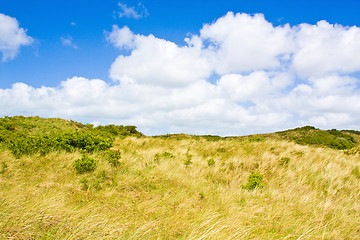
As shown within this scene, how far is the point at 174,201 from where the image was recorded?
4.95m

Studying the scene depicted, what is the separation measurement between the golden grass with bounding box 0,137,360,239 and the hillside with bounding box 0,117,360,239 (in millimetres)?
21

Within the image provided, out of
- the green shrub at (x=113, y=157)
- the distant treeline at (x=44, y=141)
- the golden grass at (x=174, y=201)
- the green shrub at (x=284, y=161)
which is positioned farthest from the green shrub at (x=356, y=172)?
the distant treeline at (x=44, y=141)

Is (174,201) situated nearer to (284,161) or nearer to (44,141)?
(284,161)

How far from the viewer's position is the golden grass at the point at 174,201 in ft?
11.6

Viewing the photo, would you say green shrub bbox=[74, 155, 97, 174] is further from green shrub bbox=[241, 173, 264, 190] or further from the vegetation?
the vegetation

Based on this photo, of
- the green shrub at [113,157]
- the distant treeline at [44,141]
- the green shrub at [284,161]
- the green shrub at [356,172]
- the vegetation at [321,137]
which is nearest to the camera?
the green shrub at [113,157]

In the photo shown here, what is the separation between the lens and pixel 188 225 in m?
3.86

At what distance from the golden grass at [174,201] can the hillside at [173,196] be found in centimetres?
2

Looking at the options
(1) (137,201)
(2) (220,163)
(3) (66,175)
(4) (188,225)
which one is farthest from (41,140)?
(4) (188,225)

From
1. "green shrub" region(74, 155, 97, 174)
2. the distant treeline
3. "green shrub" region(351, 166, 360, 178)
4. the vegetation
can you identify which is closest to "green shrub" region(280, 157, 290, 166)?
"green shrub" region(351, 166, 360, 178)

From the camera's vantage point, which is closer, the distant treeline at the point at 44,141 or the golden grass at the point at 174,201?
the golden grass at the point at 174,201

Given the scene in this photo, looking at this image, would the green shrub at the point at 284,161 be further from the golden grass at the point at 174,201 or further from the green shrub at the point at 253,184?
the green shrub at the point at 253,184

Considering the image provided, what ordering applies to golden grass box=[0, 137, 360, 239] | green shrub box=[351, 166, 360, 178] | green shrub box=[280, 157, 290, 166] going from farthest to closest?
A: green shrub box=[280, 157, 290, 166] → green shrub box=[351, 166, 360, 178] → golden grass box=[0, 137, 360, 239]

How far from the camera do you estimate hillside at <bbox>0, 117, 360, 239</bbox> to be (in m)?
3.57
